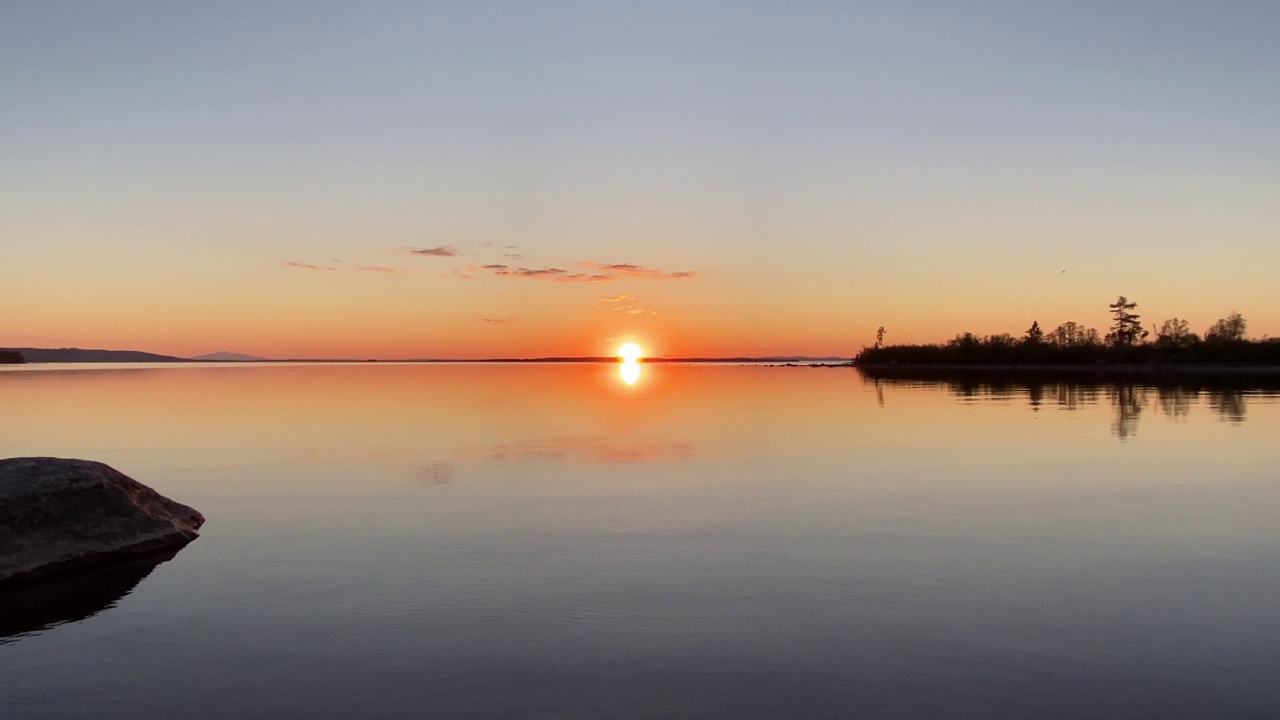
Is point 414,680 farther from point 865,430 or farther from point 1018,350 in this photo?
point 1018,350

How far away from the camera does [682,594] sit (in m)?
10.9

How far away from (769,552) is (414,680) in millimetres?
Result: 6499

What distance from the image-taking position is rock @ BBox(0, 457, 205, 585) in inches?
481

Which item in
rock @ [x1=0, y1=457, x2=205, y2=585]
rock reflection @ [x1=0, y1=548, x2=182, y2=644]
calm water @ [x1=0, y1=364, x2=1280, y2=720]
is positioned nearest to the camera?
calm water @ [x1=0, y1=364, x2=1280, y2=720]

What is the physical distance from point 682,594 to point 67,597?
8.24 meters

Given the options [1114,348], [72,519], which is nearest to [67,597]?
[72,519]

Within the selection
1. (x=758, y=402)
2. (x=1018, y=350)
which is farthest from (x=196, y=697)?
(x=1018, y=350)

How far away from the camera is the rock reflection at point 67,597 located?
10.2 m

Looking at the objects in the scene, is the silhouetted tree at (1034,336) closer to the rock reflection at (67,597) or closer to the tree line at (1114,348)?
the tree line at (1114,348)

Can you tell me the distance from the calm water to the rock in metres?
0.63

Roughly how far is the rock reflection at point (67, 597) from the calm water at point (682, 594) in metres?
0.06

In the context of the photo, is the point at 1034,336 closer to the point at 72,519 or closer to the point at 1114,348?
the point at 1114,348

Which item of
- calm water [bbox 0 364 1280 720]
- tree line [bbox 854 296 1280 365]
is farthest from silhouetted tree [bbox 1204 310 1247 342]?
calm water [bbox 0 364 1280 720]

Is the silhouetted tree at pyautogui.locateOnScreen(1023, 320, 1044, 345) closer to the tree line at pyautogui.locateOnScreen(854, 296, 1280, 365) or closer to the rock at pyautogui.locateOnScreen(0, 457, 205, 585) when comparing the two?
the tree line at pyautogui.locateOnScreen(854, 296, 1280, 365)
